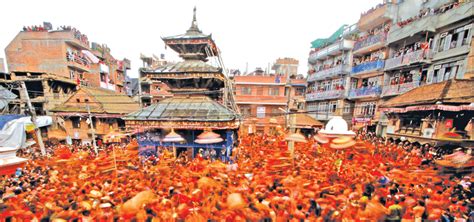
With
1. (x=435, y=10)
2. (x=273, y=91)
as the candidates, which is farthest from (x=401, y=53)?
(x=273, y=91)

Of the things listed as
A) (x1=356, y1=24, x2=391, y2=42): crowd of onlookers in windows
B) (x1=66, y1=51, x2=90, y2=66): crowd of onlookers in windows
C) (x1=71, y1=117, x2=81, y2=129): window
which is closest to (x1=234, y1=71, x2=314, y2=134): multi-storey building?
(x1=356, y1=24, x2=391, y2=42): crowd of onlookers in windows

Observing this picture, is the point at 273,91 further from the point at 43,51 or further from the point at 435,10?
the point at 43,51

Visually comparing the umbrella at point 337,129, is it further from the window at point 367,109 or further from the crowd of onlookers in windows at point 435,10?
the window at point 367,109

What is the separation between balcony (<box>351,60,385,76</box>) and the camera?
60.6ft

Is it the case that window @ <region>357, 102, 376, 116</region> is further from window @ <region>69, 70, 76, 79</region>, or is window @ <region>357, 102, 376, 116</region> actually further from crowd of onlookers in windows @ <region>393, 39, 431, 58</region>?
window @ <region>69, 70, 76, 79</region>

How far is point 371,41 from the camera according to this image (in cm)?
A: 1958

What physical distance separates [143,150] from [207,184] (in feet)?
15.9

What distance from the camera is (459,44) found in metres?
12.8

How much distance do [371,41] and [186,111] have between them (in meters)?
21.0

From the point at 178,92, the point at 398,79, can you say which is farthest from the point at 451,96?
the point at 178,92

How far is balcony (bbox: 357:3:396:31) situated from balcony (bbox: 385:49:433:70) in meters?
5.19

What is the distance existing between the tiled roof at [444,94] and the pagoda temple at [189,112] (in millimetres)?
12311

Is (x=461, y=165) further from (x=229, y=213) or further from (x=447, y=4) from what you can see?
(x=447, y=4)

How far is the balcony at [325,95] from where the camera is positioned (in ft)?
73.2
